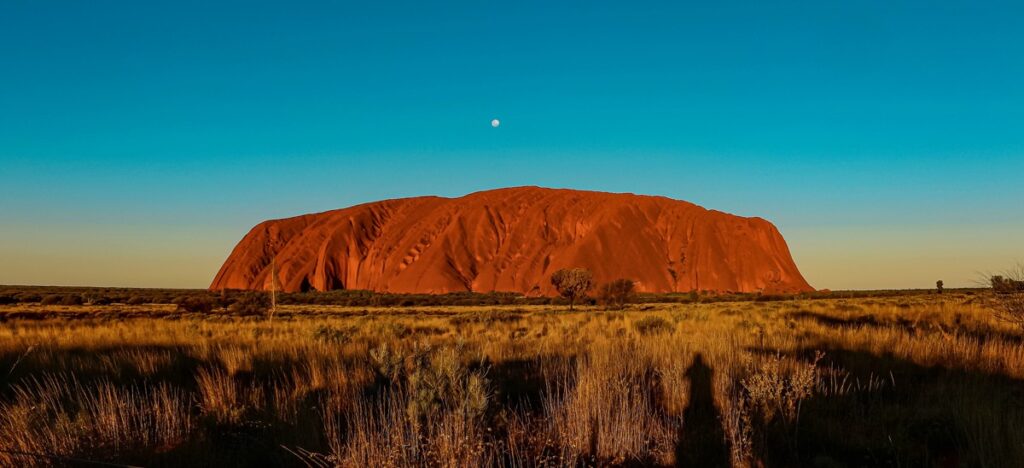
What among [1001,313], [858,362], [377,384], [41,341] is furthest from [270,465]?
[1001,313]

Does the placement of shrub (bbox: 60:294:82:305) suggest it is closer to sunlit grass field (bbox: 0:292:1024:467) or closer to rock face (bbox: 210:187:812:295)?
rock face (bbox: 210:187:812:295)

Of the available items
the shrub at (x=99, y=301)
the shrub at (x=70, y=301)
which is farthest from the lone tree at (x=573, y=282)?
the shrub at (x=70, y=301)

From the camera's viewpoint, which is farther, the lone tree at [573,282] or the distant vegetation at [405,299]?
the distant vegetation at [405,299]

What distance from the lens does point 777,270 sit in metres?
75.8

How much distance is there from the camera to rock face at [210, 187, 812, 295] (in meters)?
74.0

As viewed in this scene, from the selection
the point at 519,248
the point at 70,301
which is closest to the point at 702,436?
the point at 70,301

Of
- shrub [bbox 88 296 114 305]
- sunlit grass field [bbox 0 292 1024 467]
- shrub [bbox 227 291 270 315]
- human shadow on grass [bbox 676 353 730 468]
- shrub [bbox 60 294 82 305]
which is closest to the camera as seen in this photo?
sunlit grass field [bbox 0 292 1024 467]

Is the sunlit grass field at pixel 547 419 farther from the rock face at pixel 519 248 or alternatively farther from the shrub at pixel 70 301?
the rock face at pixel 519 248

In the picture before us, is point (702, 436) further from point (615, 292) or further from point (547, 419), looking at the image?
point (615, 292)

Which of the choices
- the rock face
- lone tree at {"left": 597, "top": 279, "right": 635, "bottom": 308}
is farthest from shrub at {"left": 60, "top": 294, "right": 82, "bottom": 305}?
lone tree at {"left": 597, "top": 279, "right": 635, "bottom": 308}

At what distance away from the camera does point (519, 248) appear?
3174 inches

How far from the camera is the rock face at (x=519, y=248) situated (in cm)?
7400

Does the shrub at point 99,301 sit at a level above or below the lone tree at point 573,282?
below

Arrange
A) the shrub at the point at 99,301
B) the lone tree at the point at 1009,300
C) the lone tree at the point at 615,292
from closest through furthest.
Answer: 1. the lone tree at the point at 1009,300
2. the lone tree at the point at 615,292
3. the shrub at the point at 99,301
